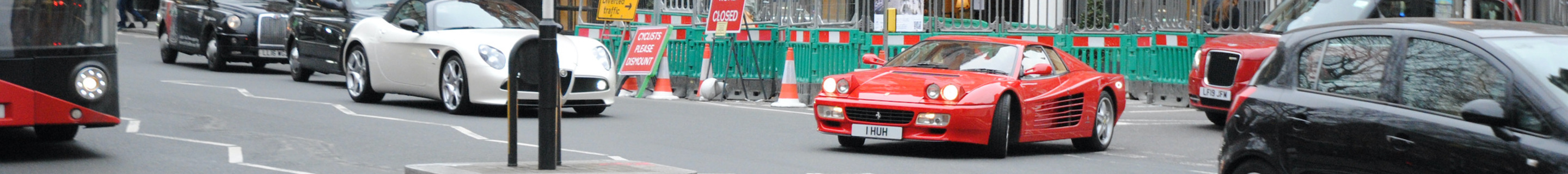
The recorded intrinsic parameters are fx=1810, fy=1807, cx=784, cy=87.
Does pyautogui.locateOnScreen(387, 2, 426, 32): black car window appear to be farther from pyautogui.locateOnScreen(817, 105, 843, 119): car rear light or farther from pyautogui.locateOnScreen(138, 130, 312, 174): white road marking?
pyautogui.locateOnScreen(817, 105, 843, 119): car rear light

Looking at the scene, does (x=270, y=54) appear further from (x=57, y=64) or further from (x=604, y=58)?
(x=57, y=64)

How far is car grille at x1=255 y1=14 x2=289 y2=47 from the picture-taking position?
19.0 meters

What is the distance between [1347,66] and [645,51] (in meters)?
12.0

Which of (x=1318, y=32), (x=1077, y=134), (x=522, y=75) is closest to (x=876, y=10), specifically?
(x=1077, y=134)

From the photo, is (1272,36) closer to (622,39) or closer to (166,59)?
(622,39)

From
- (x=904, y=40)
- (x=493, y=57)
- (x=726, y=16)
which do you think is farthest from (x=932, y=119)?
(x=726, y=16)

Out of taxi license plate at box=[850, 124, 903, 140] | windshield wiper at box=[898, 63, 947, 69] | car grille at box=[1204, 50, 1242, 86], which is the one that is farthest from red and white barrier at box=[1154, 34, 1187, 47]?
taxi license plate at box=[850, 124, 903, 140]

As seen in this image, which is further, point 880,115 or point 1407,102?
point 880,115

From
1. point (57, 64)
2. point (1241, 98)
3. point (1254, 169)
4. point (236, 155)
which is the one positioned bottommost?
point (236, 155)

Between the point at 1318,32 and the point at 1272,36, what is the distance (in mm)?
7539

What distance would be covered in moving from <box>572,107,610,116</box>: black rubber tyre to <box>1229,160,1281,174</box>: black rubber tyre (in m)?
7.85

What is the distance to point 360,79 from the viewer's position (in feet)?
47.1

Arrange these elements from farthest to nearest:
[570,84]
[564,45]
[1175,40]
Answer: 1. [1175,40]
2. [564,45]
3. [570,84]

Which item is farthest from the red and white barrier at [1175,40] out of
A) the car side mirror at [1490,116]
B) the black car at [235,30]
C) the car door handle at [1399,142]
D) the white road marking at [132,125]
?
the car side mirror at [1490,116]
